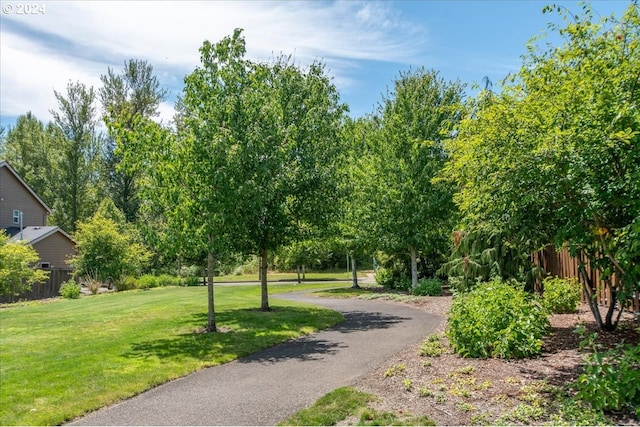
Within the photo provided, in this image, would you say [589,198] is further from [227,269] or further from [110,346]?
[227,269]

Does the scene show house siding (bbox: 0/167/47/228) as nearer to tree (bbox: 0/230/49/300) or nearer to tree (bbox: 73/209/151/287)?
tree (bbox: 73/209/151/287)

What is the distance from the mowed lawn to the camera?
6.14 meters

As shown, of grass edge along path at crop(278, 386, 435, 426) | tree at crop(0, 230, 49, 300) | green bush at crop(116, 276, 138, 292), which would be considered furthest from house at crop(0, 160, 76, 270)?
grass edge along path at crop(278, 386, 435, 426)

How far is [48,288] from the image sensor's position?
25297mm

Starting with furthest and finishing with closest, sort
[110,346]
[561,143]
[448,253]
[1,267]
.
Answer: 1. [448,253]
2. [1,267]
3. [110,346]
4. [561,143]

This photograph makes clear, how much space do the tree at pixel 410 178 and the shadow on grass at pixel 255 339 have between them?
20.5 ft

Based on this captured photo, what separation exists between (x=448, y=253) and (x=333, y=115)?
9.86 meters

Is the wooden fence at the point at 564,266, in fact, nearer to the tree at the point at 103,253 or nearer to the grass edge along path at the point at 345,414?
the grass edge along path at the point at 345,414

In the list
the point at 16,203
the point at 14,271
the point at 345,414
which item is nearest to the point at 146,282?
the point at 14,271

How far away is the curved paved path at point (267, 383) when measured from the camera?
536 cm

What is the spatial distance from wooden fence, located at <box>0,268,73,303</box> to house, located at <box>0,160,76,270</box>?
3.13m

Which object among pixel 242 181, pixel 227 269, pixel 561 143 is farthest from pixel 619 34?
pixel 227 269

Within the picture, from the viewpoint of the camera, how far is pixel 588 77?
5.38 meters

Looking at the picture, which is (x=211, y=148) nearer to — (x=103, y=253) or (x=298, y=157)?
(x=298, y=157)
